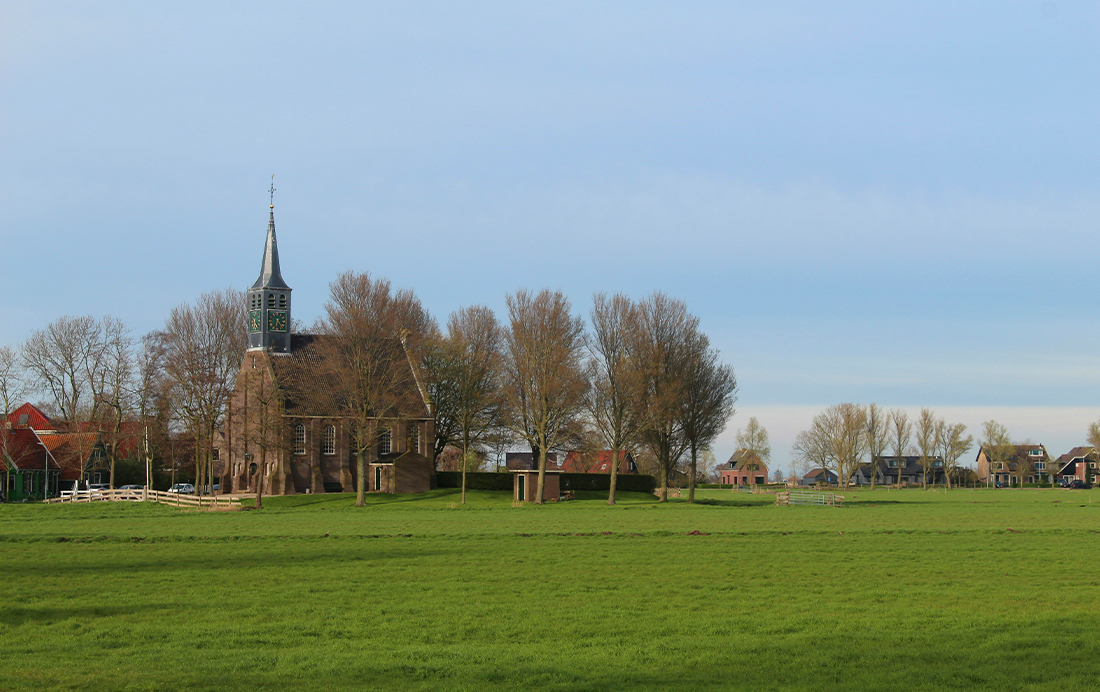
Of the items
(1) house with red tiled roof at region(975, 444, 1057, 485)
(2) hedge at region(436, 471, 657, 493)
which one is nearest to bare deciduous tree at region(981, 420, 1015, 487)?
(1) house with red tiled roof at region(975, 444, 1057, 485)

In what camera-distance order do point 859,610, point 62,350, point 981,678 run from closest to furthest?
point 981,678 < point 859,610 < point 62,350

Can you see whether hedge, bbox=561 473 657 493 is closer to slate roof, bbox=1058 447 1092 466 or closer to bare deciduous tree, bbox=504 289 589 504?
bare deciduous tree, bbox=504 289 589 504

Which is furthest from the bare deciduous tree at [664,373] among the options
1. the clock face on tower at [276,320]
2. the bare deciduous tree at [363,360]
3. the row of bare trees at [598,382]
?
the clock face on tower at [276,320]

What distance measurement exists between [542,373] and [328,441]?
2108 cm

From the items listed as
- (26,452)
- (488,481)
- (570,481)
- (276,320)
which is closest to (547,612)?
(488,481)

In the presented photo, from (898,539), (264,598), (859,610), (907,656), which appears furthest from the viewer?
(898,539)

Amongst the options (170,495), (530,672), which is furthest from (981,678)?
(170,495)

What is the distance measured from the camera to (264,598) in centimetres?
1769

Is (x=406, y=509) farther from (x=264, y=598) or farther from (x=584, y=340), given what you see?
(x=264, y=598)

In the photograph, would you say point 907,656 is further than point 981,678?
Yes

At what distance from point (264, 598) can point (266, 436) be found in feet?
176

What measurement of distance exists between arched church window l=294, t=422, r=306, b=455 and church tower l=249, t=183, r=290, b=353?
23.7 ft

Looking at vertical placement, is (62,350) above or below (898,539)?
above

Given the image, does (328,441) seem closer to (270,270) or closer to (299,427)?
(299,427)
